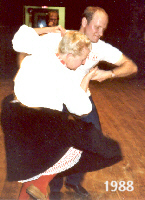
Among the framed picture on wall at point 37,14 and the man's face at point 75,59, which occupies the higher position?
the man's face at point 75,59

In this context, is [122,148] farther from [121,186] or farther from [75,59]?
[75,59]

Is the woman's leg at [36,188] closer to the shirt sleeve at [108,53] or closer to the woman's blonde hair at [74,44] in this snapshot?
the woman's blonde hair at [74,44]

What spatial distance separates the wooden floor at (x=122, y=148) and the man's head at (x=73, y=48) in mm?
1302

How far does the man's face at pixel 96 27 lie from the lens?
236cm

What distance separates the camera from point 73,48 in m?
1.61

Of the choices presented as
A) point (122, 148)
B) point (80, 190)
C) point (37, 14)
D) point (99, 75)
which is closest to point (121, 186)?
point (80, 190)

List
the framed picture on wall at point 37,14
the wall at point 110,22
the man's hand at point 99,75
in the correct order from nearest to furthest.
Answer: the man's hand at point 99,75 < the wall at point 110,22 < the framed picture on wall at point 37,14

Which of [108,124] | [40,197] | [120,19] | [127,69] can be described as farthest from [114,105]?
[120,19]

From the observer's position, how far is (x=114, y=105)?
5906mm

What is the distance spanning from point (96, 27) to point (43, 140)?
3.75ft

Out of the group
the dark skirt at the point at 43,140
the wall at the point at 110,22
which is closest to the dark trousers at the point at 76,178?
the dark skirt at the point at 43,140

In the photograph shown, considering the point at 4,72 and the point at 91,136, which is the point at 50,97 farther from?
the point at 4,72

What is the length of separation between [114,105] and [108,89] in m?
1.85

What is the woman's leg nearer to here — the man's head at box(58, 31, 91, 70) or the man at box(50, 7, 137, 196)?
the man at box(50, 7, 137, 196)
